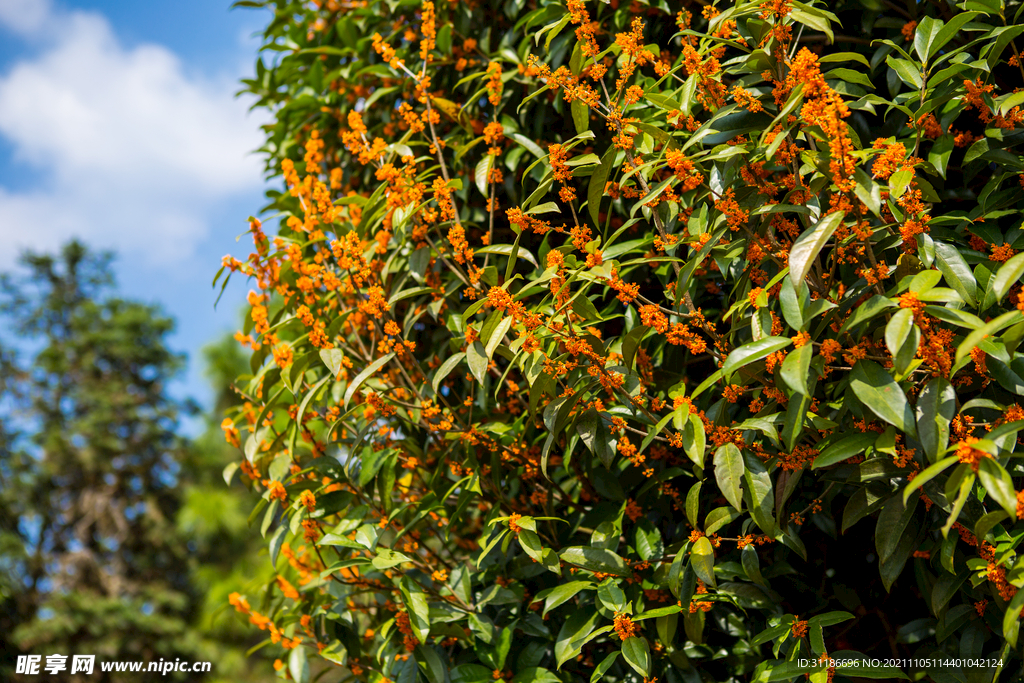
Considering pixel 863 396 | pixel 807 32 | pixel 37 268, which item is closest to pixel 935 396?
pixel 863 396

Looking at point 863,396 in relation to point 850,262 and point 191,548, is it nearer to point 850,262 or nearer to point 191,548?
point 850,262

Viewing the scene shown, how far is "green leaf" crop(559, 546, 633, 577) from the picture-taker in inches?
49.1

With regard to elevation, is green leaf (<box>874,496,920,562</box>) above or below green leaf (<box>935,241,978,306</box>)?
below

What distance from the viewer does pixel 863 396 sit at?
2.96 ft

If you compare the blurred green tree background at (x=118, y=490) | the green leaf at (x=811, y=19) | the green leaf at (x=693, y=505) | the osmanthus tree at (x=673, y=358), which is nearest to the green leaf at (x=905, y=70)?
the osmanthus tree at (x=673, y=358)

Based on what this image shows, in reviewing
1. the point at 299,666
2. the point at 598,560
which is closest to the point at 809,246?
the point at 598,560

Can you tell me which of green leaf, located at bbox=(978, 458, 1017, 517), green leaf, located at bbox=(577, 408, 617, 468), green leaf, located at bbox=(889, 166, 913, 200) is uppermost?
green leaf, located at bbox=(889, 166, 913, 200)

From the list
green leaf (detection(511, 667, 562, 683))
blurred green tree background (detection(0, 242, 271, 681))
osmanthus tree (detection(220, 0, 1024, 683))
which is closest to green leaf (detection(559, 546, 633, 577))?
osmanthus tree (detection(220, 0, 1024, 683))

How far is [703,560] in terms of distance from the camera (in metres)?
1.12

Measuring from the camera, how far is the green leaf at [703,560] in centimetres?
111

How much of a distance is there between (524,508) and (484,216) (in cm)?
79

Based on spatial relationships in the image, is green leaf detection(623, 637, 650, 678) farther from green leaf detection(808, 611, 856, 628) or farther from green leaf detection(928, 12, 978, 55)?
green leaf detection(928, 12, 978, 55)

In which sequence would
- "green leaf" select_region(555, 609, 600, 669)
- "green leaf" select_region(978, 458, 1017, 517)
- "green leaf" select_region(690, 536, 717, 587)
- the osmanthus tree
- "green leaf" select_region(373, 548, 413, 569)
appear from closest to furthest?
"green leaf" select_region(978, 458, 1017, 517) → the osmanthus tree → "green leaf" select_region(690, 536, 717, 587) → "green leaf" select_region(555, 609, 600, 669) → "green leaf" select_region(373, 548, 413, 569)

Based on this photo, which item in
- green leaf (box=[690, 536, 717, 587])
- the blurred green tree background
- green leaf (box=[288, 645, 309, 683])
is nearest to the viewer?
green leaf (box=[690, 536, 717, 587])
